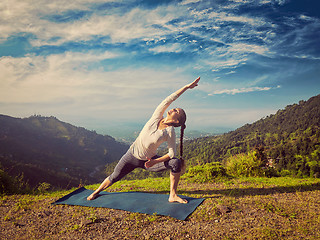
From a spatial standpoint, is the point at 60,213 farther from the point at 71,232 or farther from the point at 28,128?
the point at 28,128

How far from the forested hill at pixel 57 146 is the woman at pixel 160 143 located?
7146cm

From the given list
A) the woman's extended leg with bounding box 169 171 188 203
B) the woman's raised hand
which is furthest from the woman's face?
the woman's extended leg with bounding box 169 171 188 203

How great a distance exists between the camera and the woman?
461 cm

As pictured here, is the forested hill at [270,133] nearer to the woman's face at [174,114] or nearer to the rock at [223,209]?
the rock at [223,209]

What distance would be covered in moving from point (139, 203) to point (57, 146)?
119 metres

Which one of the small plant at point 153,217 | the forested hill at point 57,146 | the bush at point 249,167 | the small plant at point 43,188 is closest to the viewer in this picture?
the small plant at point 153,217

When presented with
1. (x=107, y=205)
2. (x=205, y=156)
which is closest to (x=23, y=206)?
(x=107, y=205)

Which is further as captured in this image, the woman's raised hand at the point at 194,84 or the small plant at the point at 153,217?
the woman's raised hand at the point at 194,84

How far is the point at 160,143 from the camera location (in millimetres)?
4703

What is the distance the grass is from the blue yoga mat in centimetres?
18

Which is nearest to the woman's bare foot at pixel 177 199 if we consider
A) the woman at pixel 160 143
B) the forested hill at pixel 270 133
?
the woman at pixel 160 143

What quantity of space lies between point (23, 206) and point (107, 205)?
7.01ft

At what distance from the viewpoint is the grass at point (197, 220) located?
11.3 ft

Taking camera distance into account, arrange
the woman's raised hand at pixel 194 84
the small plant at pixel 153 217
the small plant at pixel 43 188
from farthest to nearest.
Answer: the small plant at pixel 43 188 < the woman's raised hand at pixel 194 84 < the small plant at pixel 153 217
